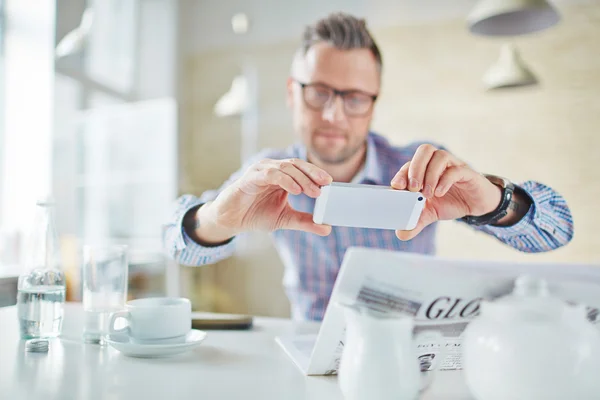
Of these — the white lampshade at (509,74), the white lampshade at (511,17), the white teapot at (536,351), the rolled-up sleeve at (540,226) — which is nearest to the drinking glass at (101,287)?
the white teapot at (536,351)

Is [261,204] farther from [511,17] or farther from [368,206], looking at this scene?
[511,17]

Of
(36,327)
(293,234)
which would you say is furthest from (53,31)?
(36,327)

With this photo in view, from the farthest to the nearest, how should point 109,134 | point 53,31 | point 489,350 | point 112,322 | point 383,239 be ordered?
1. point 109,134
2. point 53,31
3. point 383,239
4. point 112,322
5. point 489,350

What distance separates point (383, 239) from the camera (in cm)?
165

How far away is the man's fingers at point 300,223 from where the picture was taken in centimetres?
102

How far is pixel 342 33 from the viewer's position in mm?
1669

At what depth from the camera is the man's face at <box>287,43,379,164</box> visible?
1.64 metres

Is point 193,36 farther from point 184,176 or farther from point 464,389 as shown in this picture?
point 464,389

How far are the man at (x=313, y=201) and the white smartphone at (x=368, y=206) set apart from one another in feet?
0.32

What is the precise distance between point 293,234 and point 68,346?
0.89 metres

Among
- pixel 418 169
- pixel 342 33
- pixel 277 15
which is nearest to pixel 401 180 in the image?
pixel 418 169

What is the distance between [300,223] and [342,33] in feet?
2.78

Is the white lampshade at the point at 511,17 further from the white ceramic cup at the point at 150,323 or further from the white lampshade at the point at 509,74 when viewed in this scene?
the white ceramic cup at the point at 150,323

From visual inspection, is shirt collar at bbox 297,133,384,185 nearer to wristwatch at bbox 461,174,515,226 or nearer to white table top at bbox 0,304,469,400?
wristwatch at bbox 461,174,515,226
